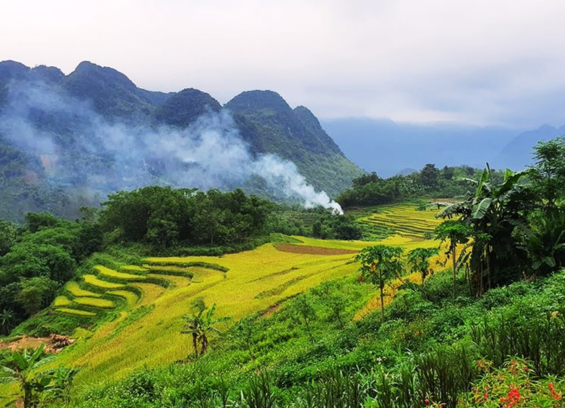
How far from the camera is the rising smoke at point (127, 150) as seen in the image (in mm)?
122688

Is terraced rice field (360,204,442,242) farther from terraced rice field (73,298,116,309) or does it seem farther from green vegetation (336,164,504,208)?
terraced rice field (73,298,116,309)

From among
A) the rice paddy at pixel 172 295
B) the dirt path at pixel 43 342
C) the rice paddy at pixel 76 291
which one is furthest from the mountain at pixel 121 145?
the dirt path at pixel 43 342

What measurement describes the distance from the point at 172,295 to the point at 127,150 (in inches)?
5234

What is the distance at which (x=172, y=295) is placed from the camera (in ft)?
74.6

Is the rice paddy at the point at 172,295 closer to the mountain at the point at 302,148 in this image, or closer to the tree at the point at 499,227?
the tree at the point at 499,227

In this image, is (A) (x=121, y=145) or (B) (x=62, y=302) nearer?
(B) (x=62, y=302)

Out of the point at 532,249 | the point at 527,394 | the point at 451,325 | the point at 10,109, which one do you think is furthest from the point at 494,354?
the point at 10,109

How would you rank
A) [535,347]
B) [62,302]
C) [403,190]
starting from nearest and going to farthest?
[535,347]
[62,302]
[403,190]

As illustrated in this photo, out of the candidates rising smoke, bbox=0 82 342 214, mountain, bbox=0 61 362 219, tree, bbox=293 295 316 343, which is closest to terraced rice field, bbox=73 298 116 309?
tree, bbox=293 295 316 343

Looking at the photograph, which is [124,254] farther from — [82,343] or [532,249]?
[532,249]

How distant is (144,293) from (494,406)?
2616cm

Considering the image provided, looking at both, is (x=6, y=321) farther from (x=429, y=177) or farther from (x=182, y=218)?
(x=429, y=177)

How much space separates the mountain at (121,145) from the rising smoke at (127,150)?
0.35 metres

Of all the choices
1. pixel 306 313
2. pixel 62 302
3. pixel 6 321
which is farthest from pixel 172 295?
pixel 6 321
